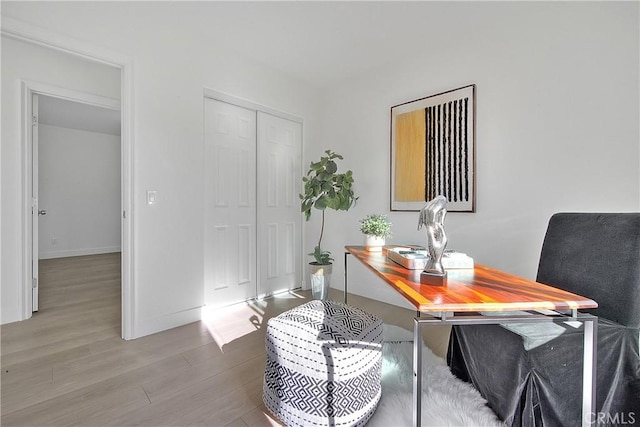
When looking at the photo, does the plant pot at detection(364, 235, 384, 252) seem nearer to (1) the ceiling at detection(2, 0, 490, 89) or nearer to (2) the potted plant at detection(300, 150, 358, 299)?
(2) the potted plant at detection(300, 150, 358, 299)

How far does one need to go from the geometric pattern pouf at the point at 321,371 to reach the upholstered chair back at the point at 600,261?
41.0 inches

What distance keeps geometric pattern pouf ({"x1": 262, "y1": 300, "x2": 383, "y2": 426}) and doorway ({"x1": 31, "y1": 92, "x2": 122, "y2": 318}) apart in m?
4.80

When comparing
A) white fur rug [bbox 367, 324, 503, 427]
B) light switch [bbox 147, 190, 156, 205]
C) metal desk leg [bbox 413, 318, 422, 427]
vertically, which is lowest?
white fur rug [bbox 367, 324, 503, 427]

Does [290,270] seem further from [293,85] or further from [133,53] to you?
[133,53]

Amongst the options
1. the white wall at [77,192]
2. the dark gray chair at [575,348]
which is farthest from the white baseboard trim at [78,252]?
the dark gray chair at [575,348]

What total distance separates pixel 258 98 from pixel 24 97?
209 cm

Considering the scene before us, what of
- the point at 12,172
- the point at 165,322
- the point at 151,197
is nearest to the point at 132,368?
the point at 165,322

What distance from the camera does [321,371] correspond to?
1211 millimetres

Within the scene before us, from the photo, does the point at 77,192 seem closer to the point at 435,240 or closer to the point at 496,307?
the point at 435,240

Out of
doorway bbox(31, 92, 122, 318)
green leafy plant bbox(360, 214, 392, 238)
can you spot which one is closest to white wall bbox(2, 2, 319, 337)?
green leafy plant bbox(360, 214, 392, 238)

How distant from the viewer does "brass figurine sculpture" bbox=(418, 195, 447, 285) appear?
1133 millimetres

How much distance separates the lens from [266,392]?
1395 mm

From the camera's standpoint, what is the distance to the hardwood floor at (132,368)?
1347mm

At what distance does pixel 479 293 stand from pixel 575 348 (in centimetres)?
50
